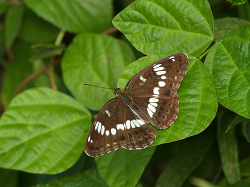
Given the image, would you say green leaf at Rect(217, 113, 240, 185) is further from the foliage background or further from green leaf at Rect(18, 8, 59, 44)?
green leaf at Rect(18, 8, 59, 44)

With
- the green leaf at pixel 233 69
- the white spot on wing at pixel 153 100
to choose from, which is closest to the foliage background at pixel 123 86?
the green leaf at pixel 233 69

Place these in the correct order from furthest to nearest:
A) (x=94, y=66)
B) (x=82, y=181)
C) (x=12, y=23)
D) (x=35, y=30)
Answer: (x=35, y=30) → (x=12, y=23) → (x=94, y=66) → (x=82, y=181)

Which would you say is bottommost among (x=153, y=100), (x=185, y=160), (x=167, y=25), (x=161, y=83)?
(x=185, y=160)

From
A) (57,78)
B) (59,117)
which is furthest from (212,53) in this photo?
(57,78)

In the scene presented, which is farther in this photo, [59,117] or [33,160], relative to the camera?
[59,117]

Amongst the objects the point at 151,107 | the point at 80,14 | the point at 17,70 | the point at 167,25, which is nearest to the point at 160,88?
the point at 151,107

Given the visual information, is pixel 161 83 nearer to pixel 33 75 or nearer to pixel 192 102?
pixel 192 102

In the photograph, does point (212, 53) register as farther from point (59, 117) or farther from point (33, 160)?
point (33, 160)
